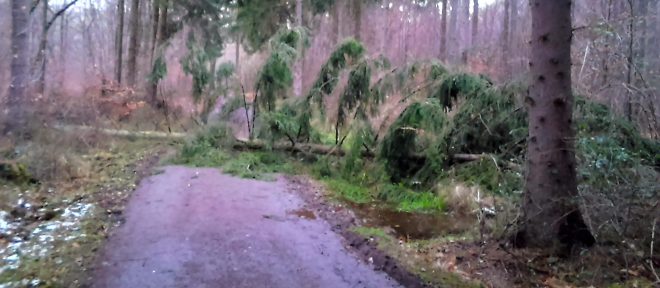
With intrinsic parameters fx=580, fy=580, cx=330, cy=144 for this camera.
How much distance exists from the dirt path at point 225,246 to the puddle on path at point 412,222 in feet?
3.10

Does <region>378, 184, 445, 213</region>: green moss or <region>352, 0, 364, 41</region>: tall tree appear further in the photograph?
<region>352, 0, 364, 41</region>: tall tree

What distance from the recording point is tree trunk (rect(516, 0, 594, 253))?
6.08m

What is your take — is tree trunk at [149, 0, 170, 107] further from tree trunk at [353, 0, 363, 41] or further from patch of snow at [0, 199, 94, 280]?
patch of snow at [0, 199, 94, 280]

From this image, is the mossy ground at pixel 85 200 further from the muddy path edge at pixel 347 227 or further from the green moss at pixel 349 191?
the green moss at pixel 349 191

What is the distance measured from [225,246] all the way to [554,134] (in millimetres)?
3948

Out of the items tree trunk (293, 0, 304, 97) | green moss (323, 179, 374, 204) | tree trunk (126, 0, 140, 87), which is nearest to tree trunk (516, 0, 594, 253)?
green moss (323, 179, 374, 204)

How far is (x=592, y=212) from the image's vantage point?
248 inches

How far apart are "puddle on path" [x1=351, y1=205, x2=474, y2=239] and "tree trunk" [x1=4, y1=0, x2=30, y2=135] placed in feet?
27.6

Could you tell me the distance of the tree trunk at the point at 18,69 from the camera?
1322cm

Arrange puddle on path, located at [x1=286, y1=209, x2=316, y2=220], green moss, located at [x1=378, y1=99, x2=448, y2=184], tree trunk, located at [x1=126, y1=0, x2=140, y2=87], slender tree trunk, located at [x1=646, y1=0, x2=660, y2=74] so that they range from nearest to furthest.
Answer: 1. puddle on path, located at [x1=286, y1=209, x2=316, y2=220]
2. green moss, located at [x1=378, y1=99, x2=448, y2=184]
3. slender tree trunk, located at [x1=646, y1=0, x2=660, y2=74]
4. tree trunk, located at [x1=126, y1=0, x2=140, y2=87]

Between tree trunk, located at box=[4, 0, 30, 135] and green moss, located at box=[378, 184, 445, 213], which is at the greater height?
tree trunk, located at box=[4, 0, 30, 135]

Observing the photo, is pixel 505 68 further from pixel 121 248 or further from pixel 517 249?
pixel 121 248

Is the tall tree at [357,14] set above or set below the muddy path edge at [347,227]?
above

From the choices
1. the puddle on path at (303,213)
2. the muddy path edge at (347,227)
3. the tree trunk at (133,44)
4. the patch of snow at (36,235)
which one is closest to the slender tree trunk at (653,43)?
the muddy path edge at (347,227)
